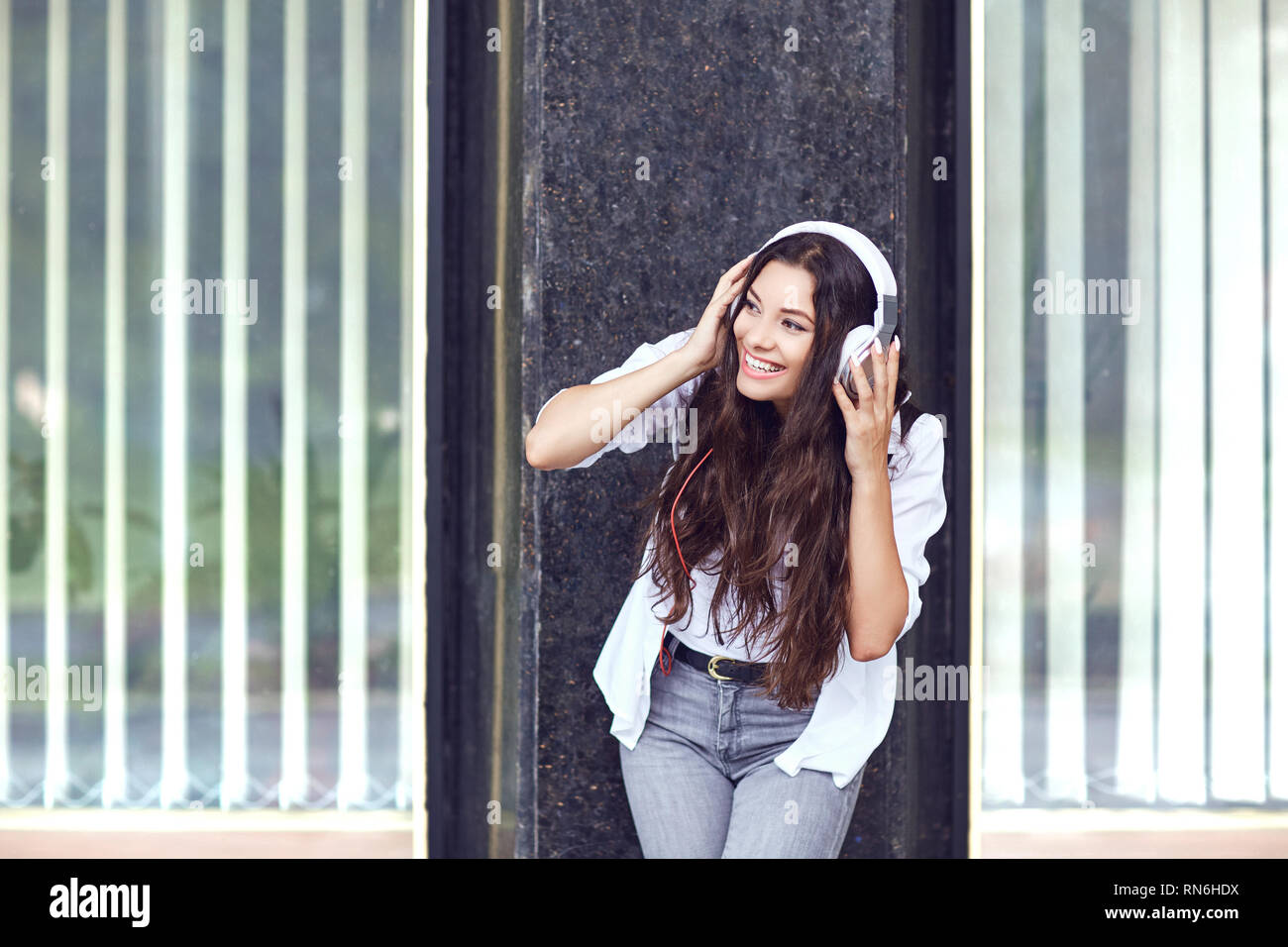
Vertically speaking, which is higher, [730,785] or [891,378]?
[891,378]

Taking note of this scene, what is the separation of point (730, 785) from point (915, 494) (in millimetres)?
816

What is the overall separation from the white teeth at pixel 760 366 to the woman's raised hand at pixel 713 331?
0.08 metres

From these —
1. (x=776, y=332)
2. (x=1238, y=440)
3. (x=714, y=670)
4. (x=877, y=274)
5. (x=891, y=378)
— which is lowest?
(x=714, y=670)

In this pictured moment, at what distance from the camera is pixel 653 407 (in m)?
2.30

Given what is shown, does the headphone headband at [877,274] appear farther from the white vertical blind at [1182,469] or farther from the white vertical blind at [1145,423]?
the white vertical blind at [1182,469]

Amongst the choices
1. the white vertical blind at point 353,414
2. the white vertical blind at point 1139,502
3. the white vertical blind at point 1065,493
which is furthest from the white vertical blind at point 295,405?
the white vertical blind at point 1139,502

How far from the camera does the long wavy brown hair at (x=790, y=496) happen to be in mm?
2117

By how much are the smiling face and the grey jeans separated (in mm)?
704

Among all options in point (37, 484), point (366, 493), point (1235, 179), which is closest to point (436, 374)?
point (366, 493)

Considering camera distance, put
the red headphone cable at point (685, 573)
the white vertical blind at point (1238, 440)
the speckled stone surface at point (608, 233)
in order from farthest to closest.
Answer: the white vertical blind at point (1238, 440) → the speckled stone surface at point (608, 233) → the red headphone cable at point (685, 573)

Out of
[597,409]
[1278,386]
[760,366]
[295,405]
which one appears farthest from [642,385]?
[1278,386]

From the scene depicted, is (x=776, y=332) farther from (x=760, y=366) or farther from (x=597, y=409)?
(x=597, y=409)

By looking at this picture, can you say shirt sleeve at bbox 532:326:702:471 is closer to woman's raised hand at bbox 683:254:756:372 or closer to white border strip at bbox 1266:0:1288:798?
woman's raised hand at bbox 683:254:756:372

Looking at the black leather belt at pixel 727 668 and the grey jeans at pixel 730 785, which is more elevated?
the black leather belt at pixel 727 668
